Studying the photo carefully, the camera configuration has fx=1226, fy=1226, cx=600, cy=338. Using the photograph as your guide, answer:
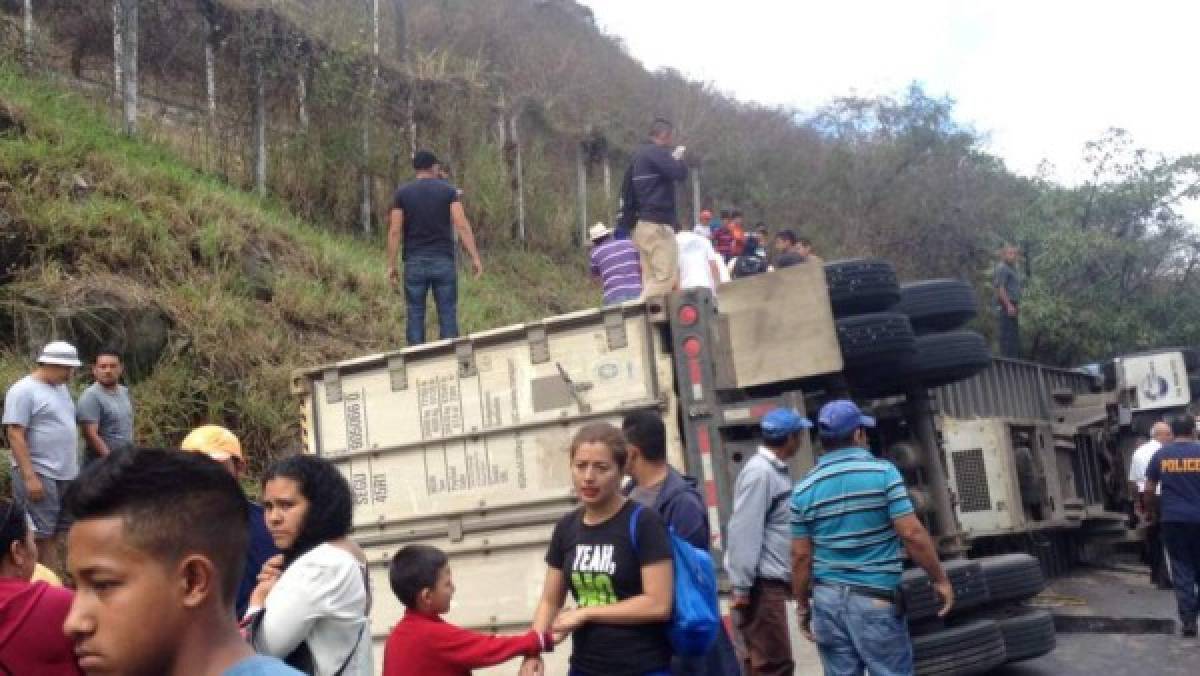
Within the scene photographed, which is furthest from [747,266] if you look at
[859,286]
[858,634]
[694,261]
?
[858,634]

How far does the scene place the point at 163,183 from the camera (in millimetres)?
11773

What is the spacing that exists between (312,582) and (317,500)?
35cm

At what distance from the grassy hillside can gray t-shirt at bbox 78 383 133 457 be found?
3.64ft

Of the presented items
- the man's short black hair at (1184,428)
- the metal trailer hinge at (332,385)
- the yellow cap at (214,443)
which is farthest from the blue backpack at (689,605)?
the man's short black hair at (1184,428)

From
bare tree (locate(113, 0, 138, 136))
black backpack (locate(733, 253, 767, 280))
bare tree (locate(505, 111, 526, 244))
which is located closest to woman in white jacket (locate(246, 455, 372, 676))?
black backpack (locate(733, 253, 767, 280))

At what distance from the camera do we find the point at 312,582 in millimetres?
3396

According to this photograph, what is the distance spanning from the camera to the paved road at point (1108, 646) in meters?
7.98

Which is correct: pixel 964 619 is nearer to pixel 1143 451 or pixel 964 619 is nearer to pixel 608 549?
pixel 608 549

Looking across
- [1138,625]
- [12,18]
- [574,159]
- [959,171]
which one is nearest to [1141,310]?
[959,171]

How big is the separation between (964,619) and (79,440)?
563cm

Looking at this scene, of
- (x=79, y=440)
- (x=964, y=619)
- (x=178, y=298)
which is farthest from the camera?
(x=178, y=298)

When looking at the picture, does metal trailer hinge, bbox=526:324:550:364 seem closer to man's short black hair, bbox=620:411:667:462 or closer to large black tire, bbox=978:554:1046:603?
man's short black hair, bbox=620:411:667:462

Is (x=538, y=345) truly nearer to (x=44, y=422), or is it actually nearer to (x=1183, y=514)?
(x=44, y=422)

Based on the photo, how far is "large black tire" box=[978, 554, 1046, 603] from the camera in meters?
7.35
